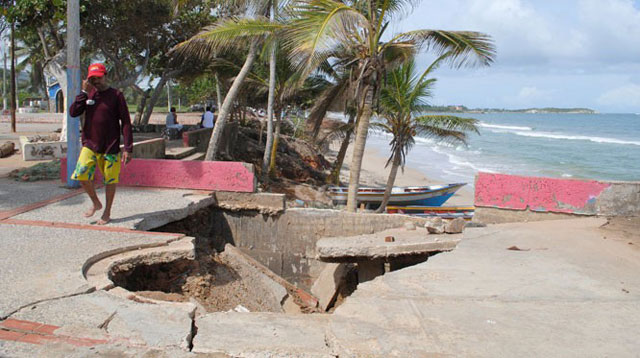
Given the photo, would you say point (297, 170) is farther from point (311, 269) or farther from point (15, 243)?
point (15, 243)

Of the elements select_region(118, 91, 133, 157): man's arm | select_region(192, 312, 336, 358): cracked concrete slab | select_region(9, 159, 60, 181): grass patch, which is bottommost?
select_region(192, 312, 336, 358): cracked concrete slab

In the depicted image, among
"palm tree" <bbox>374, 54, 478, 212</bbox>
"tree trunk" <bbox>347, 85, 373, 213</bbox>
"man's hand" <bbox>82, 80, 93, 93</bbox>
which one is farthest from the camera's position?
"palm tree" <bbox>374, 54, 478, 212</bbox>

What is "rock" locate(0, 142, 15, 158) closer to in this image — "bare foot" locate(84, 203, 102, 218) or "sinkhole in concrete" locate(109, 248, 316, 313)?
"bare foot" locate(84, 203, 102, 218)

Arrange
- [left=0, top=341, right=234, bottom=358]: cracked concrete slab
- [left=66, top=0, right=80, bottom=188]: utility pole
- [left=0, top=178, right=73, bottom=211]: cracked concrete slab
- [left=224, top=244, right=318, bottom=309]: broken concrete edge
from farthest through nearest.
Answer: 1. [left=66, top=0, right=80, bottom=188]: utility pole
2. [left=224, top=244, right=318, bottom=309]: broken concrete edge
3. [left=0, top=178, right=73, bottom=211]: cracked concrete slab
4. [left=0, top=341, right=234, bottom=358]: cracked concrete slab

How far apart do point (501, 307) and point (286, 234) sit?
456 centimetres

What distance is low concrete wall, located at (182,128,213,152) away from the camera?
16.4 metres

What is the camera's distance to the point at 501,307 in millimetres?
4125

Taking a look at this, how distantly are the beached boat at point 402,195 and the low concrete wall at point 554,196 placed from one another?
8.43 m

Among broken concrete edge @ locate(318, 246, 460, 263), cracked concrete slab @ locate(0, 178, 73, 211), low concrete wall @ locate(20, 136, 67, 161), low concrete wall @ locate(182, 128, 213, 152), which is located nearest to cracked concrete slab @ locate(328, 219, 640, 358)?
broken concrete edge @ locate(318, 246, 460, 263)

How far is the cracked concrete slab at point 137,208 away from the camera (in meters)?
6.30

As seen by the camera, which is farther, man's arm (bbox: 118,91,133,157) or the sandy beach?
the sandy beach

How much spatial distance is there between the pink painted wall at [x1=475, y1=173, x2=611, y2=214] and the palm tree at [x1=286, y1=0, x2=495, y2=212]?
213 cm

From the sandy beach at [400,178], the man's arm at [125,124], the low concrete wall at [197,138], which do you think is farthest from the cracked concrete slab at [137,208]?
the sandy beach at [400,178]

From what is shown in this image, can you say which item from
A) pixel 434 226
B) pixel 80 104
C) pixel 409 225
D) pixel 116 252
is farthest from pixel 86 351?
pixel 409 225
